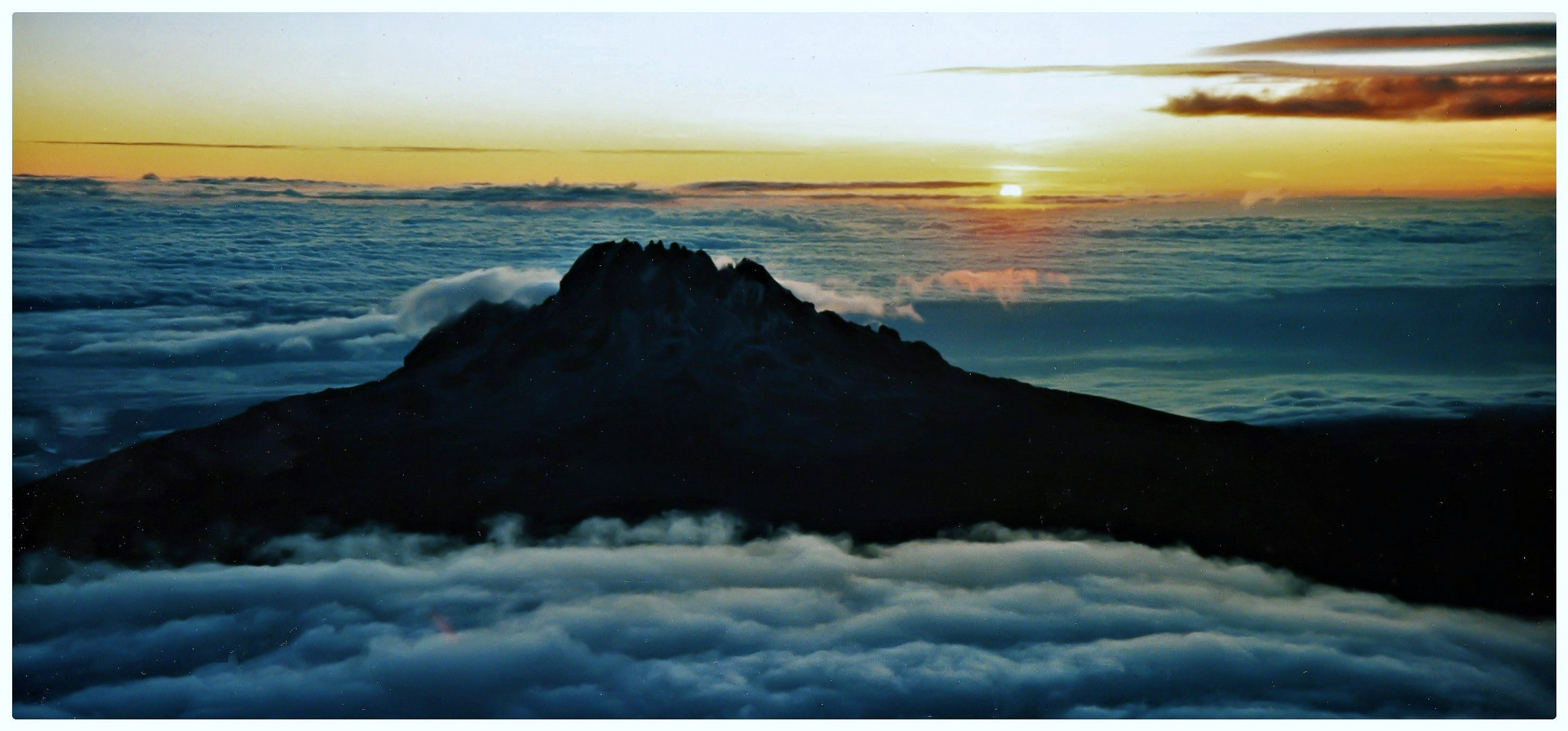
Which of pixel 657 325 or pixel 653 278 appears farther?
pixel 657 325

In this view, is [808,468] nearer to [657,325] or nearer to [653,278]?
[653,278]

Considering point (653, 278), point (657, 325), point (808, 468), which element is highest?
point (653, 278)

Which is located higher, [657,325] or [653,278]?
[653,278]

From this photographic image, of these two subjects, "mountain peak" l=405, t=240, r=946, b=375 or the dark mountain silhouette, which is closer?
the dark mountain silhouette

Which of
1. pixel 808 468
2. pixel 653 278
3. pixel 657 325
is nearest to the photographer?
pixel 808 468

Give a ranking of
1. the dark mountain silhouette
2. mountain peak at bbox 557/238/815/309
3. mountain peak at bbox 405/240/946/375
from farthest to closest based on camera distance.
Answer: mountain peak at bbox 405/240/946/375, mountain peak at bbox 557/238/815/309, the dark mountain silhouette

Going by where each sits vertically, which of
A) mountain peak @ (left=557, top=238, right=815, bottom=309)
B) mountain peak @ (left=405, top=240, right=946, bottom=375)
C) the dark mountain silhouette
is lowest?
the dark mountain silhouette

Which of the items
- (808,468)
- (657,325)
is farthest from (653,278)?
(808,468)

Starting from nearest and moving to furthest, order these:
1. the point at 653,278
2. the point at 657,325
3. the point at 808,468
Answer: the point at 808,468
the point at 653,278
the point at 657,325

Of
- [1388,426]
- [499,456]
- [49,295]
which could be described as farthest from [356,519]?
[1388,426]

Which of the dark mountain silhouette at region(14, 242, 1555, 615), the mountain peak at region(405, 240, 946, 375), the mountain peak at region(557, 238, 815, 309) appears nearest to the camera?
the dark mountain silhouette at region(14, 242, 1555, 615)
